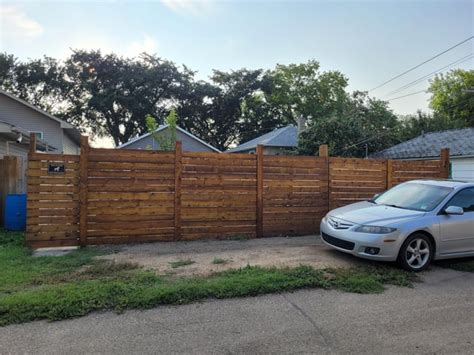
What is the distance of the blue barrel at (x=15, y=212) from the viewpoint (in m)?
8.58

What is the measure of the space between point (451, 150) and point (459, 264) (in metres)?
10.9

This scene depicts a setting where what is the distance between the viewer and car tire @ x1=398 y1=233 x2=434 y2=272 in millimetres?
5730

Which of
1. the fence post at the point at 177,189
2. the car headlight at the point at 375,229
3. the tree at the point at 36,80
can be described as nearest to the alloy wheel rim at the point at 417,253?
the car headlight at the point at 375,229

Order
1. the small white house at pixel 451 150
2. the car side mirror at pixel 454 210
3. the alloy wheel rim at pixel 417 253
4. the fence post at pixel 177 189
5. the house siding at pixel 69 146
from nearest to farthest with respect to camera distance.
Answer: the alloy wheel rim at pixel 417 253 → the car side mirror at pixel 454 210 → the fence post at pixel 177 189 → the small white house at pixel 451 150 → the house siding at pixel 69 146

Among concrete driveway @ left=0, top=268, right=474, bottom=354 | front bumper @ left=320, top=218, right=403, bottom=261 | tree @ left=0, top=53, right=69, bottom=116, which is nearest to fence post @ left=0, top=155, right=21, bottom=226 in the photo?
concrete driveway @ left=0, top=268, right=474, bottom=354

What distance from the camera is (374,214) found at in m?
6.20

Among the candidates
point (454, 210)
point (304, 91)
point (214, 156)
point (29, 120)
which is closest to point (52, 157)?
point (214, 156)

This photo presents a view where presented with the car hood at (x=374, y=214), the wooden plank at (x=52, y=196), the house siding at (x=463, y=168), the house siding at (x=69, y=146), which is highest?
the house siding at (x=69, y=146)

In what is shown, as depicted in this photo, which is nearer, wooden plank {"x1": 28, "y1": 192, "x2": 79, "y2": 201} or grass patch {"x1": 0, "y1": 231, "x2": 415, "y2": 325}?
grass patch {"x1": 0, "y1": 231, "x2": 415, "y2": 325}

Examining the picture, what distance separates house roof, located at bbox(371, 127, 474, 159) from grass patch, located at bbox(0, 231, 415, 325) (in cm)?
1202

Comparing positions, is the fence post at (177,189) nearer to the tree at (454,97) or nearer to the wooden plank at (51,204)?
the wooden plank at (51,204)

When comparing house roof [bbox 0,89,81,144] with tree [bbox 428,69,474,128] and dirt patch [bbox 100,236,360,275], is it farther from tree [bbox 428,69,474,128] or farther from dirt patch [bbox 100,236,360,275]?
tree [bbox 428,69,474,128]

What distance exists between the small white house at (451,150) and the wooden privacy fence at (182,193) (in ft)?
23.7

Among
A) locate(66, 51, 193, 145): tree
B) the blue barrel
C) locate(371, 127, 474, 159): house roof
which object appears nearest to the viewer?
the blue barrel
